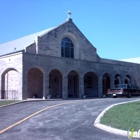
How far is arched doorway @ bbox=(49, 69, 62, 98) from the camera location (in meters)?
30.3

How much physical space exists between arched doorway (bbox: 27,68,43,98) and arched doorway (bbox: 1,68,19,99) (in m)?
1.48

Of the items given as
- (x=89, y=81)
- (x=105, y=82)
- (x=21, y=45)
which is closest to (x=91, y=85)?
(x=89, y=81)

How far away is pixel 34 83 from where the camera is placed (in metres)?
29.0

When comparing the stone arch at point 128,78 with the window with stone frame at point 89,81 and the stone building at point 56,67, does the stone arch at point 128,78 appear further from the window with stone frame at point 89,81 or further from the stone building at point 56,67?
the window with stone frame at point 89,81

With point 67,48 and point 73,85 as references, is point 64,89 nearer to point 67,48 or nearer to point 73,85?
point 73,85

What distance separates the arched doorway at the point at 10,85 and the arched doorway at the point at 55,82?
13.7 feet

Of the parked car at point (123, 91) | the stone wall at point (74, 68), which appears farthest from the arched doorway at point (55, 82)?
the parked car at point (123, 91)

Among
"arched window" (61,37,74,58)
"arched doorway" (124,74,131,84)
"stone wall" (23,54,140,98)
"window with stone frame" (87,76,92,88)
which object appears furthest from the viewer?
"arched doorway" (124,74,131,84)

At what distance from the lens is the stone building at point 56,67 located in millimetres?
25031

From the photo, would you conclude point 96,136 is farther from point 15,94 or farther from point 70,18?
point 70,18

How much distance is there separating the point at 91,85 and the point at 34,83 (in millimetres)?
8505

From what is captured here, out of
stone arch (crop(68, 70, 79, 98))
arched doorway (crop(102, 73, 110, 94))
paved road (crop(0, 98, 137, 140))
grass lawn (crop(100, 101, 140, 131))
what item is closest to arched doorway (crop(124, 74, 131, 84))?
arched doorway (crop(102, 73, 110, 94))

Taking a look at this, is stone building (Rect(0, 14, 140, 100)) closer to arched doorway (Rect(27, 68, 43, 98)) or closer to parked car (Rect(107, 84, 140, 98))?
arched doorway (Rect(27, 68, 43, 98))

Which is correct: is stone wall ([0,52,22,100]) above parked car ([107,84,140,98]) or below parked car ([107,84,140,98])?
above
